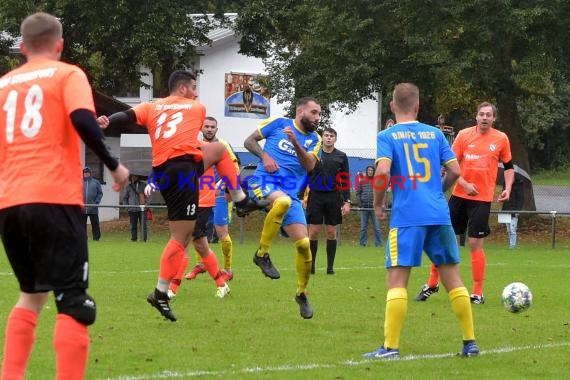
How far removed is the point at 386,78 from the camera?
2794 centimetres

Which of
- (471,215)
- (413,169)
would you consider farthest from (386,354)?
(471,215)

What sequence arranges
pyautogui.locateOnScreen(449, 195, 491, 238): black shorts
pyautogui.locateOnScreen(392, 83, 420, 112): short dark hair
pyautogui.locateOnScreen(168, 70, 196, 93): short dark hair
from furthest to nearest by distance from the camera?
pyautogui.locateOnScreen(449, 195, 491, 238): black shorts
pyautogui.locateOnScreen(168, 70, 196, 93): short dark hair
pyautogui.locateOnScreen(392, 83, 420, 112): short dark hair

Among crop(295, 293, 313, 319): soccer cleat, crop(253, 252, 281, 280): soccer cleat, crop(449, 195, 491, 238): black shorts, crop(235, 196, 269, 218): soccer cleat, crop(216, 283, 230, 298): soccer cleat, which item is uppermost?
crop(235, 196, 269, 218): soccer cleat

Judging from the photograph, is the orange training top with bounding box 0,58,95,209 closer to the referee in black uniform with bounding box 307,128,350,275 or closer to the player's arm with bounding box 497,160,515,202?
the player's arm with bounding box 497,160,515,202

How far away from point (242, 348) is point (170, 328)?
130 cm

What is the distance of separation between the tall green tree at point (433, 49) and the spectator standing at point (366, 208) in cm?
300

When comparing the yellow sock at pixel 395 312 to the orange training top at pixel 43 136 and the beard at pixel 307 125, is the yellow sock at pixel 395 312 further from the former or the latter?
the beard at pixel 307 125

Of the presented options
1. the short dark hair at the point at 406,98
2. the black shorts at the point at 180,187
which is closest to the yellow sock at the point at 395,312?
the short dark hair at the point at 406,98

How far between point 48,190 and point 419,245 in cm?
329

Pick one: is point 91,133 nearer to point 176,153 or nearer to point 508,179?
point 176,153

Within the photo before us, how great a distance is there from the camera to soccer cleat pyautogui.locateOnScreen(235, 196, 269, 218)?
416 inches

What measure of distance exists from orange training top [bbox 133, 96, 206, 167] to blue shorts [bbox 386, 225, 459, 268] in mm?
2621

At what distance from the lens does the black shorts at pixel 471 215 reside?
1184 centimetres

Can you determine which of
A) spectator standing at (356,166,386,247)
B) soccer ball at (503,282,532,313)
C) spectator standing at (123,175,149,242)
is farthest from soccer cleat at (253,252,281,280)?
spectator standing at (356,166,386,247)
